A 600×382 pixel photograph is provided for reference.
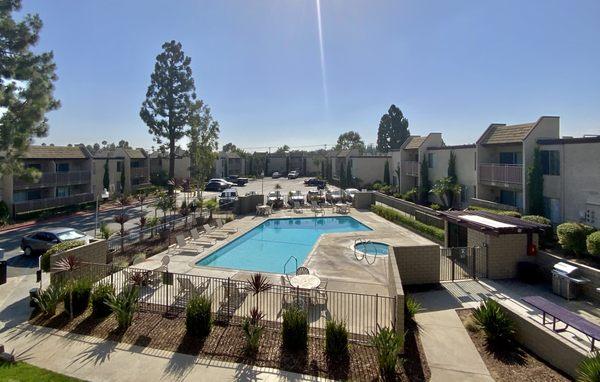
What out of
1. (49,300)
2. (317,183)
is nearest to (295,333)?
(49,300)

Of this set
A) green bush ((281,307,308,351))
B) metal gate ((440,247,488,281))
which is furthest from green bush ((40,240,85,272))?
metal gate ((440,247,488,281))

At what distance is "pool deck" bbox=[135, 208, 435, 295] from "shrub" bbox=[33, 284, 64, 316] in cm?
498

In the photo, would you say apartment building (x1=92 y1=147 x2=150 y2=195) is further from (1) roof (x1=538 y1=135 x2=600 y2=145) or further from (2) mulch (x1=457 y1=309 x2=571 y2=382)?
(2) mulch (x1=457 y1=309 x2=571 y2=382)

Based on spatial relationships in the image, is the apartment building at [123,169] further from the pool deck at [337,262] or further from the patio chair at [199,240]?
the pool deck at [337,262]

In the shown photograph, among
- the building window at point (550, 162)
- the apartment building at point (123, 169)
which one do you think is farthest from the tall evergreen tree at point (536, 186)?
the apartment building at point (123, 169)

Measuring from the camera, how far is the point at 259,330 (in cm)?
1001

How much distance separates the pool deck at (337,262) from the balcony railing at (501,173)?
23.7ft

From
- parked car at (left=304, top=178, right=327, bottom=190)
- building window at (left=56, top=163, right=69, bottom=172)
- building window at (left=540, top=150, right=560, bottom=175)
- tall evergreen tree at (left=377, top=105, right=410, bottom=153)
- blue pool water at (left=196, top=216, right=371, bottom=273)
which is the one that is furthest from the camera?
tall evergreen tree at (left=377, top=105, right=410, bottom=153)

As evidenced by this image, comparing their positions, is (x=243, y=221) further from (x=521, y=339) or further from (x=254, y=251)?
(x=521, y=339)

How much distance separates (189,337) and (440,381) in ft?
22.5

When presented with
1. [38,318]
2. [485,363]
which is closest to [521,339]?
[485,363]

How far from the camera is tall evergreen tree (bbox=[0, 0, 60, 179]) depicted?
17281mm

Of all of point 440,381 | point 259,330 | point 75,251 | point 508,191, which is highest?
point 508,191

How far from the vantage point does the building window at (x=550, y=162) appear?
69.5 ft
